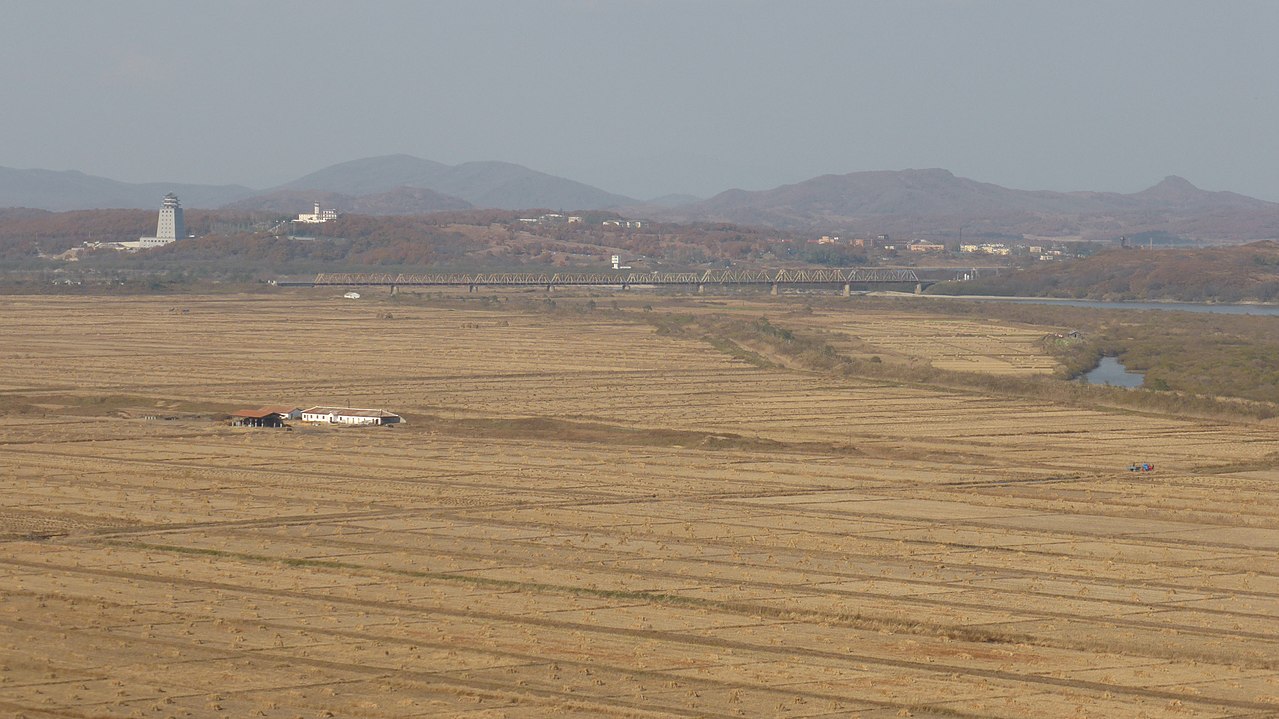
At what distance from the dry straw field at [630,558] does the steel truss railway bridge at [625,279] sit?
2605 inches

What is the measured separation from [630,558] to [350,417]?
15.7 m

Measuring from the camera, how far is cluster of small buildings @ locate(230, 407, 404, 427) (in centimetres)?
3431

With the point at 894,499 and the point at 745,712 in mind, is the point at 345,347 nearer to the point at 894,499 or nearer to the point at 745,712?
the point at 894,499

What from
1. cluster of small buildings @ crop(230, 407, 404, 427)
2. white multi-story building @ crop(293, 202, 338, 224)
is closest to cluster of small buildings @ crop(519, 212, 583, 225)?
white multi-story building @ crop(293, 202, 338, 224)

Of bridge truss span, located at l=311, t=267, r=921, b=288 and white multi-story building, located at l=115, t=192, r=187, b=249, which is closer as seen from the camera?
bridge truss span, located at l=311, t=267, r=921, b=288

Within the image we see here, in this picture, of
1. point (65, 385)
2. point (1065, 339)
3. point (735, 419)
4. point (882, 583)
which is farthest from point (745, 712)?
point (1065, 339)

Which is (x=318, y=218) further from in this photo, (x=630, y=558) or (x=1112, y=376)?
(x=630, y=558)

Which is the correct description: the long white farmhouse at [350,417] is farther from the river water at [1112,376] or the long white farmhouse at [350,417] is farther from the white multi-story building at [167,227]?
the white multi-story building at [167,227]

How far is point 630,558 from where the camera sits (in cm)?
2095

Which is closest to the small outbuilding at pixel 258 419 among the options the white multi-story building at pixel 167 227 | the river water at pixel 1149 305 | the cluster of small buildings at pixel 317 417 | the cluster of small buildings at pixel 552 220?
the cluster of small buildings at pixel 317 417

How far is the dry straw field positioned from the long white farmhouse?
94cm

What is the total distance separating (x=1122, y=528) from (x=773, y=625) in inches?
340

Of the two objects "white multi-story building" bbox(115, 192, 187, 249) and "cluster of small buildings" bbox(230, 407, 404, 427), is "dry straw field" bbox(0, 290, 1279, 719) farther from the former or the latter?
"white multi-story building" bbox(115, 192, 187, 249)

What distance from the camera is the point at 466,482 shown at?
26891 mm
